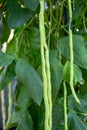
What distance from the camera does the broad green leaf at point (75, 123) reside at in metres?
A: 0.61

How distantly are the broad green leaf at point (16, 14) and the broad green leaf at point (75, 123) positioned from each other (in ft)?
0.66

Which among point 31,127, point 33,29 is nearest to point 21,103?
point 31,127

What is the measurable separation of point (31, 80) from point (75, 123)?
5.3 inches

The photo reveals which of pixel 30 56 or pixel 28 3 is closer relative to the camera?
pixel 28 3

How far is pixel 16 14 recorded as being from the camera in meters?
0.59

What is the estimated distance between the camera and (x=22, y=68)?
1.83ft

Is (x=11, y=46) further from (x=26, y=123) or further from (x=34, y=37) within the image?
(x=26, y=123)

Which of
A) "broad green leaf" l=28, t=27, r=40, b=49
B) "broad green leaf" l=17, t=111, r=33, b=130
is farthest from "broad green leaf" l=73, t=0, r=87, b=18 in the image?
"broad green leaf" l=17, t=111, r=33, b=130

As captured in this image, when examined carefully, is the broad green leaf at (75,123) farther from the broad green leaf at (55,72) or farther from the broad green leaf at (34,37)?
the broad green leaf at (34,37)

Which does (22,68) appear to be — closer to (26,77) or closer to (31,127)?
(26,77)

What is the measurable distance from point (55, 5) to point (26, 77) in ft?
0.85

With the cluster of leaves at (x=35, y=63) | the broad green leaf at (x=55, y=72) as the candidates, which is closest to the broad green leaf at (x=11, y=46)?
the cluster of leaves at (x=35, y=63)

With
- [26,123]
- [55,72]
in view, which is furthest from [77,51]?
[26,123]

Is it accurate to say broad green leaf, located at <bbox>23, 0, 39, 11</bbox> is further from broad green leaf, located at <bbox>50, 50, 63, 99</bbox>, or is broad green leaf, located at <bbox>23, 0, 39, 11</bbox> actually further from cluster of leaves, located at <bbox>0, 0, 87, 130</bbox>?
broad green leaf, located at <bbox>50, 50, 63, 99</bbox>
